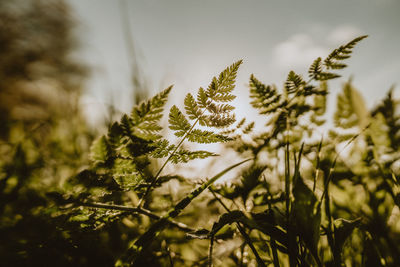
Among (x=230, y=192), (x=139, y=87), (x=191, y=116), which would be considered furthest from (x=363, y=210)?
(x=139, y=87)

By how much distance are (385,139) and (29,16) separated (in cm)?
1527

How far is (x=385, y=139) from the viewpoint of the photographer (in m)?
1.01

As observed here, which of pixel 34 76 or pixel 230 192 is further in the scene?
pixel 34 76

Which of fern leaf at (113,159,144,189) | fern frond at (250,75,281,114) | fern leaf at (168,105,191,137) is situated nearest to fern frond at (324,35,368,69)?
fern frond at (250,75,281,114)

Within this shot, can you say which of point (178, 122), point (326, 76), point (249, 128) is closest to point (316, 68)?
point (326, 76)

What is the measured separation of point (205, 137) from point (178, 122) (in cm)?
10

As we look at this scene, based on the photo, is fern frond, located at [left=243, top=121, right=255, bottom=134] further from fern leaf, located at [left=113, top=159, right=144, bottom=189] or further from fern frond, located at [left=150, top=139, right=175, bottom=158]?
fern leaf, located at [left=113, top=159, right=144, bottom=189]

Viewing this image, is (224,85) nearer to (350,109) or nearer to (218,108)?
(218,108)

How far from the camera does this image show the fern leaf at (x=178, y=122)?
666 millimetres

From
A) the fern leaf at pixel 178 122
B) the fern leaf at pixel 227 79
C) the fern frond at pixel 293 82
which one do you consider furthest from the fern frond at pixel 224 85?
the fern frond at pixel 293 82

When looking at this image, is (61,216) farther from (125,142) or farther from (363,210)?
(363,210)

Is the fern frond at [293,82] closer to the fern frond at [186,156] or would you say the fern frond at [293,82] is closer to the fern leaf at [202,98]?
the fern leaf at [202,98]

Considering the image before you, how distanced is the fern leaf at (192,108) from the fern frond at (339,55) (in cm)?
52

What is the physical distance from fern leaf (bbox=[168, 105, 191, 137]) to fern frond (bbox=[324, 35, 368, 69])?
22.9 inches
